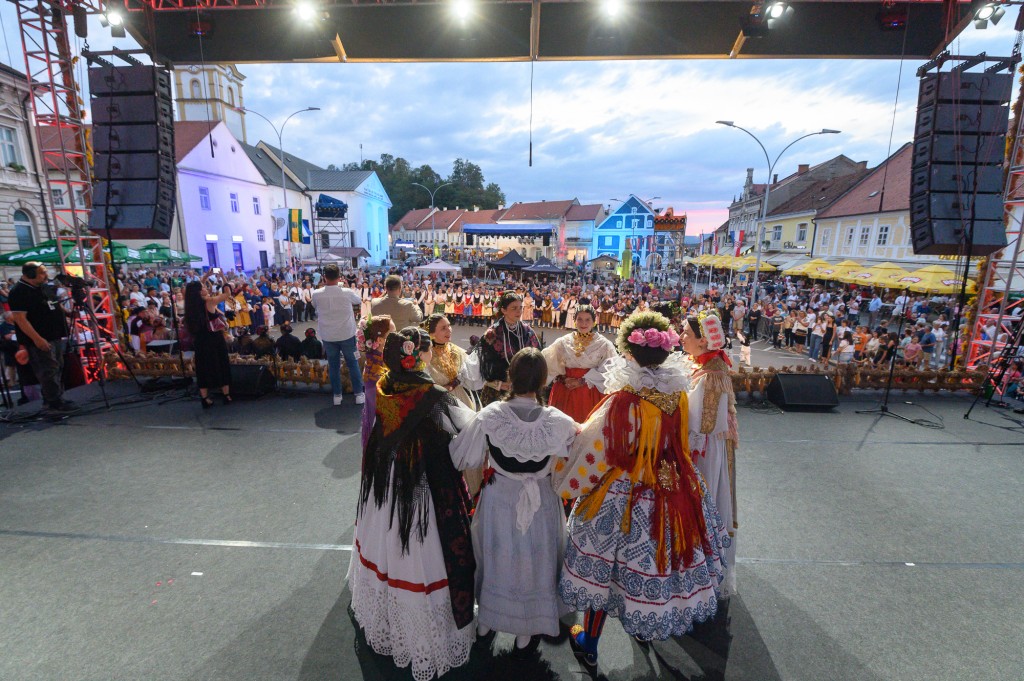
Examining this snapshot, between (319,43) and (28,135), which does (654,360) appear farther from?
(28,135)

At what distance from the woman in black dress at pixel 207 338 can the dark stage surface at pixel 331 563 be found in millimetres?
861

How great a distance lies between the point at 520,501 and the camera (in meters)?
2.32

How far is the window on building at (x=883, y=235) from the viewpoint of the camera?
80.4ft

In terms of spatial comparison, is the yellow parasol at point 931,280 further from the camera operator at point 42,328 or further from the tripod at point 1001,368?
the camera operator at point 42,328

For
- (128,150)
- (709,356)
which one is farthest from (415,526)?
(128,150)

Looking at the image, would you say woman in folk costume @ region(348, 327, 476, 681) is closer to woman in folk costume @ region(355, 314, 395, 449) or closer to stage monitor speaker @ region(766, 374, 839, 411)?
woman in folk costume @ region(355, 314, 395, 449)

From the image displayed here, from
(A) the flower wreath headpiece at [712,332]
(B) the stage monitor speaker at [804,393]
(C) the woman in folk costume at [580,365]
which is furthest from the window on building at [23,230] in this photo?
(B) the stage monitor speaker at [804,393]

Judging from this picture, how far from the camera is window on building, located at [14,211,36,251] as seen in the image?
20.7 meters

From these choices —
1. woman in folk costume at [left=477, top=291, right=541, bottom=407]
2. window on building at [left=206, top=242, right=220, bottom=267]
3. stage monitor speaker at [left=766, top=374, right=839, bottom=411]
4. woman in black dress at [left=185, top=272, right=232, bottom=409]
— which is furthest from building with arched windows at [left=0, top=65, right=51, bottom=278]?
stage monitor speaker at [left=766, top=374, right=839, bottom=411]

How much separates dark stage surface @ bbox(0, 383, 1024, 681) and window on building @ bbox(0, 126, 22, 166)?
23581mm

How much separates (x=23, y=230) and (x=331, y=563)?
28956mm

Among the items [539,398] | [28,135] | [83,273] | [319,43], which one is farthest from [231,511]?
[28,135]

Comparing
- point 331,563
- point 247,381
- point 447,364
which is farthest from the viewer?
point 247,381

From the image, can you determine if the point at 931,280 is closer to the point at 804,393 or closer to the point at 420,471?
the point at 804,393
